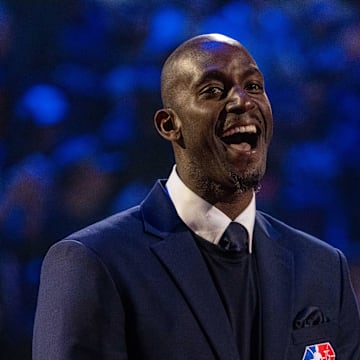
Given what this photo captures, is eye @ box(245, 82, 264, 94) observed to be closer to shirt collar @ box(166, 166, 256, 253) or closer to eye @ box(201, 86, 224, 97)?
eye @ box(201, 86, 224, 97)

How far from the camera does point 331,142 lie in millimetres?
2426

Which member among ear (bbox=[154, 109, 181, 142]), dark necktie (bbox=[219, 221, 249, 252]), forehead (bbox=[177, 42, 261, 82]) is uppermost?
forehead (bbox=[177, 42, 261, 82])

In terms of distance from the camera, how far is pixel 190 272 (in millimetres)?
1156

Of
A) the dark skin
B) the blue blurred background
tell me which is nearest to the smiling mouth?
the dark skin

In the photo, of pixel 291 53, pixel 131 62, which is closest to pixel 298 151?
pixel 291 53

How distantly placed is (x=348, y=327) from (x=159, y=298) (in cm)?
31

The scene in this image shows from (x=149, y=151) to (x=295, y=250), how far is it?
1142 mm

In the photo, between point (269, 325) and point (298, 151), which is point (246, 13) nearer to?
point (298, 151)

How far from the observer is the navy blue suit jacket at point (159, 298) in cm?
108

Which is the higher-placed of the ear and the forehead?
the forehead

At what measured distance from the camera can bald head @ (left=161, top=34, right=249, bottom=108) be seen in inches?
47.9

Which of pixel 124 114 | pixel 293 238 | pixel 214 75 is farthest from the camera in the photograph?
Answer: pixel 124 114

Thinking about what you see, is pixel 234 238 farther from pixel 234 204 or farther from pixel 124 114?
pixel 124 114

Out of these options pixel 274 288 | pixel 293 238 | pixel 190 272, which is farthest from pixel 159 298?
pixel 293 238
